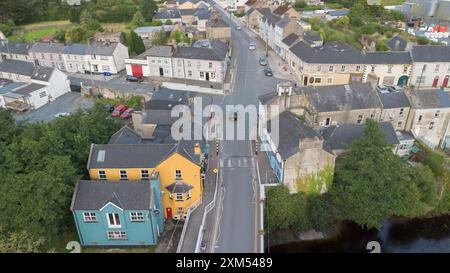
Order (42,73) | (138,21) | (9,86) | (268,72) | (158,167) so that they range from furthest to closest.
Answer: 1. (138,21)
2. (268,72)
3. (42,73)
4. (9,86)
5. (158,167)

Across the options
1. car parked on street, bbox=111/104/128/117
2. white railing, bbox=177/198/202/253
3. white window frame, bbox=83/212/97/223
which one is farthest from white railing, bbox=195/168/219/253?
car parked on street, bbox=111/104/128/117

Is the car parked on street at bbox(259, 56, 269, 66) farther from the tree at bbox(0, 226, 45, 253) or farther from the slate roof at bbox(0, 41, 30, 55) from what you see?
the tree at bbox(0, 226, 45, 253)

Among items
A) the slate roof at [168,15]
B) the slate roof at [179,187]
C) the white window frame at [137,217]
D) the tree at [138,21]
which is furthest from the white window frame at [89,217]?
the slate roof at [168,15]

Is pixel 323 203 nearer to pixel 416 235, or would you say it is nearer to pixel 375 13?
pixel 416 235

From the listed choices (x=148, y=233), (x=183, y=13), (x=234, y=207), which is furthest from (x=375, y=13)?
(x=148, y=233)

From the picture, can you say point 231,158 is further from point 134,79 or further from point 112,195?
point 134,79

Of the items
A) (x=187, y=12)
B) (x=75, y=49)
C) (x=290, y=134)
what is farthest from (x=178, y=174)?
(x=187, y=12)

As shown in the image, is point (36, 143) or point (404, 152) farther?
point (404, 152)
